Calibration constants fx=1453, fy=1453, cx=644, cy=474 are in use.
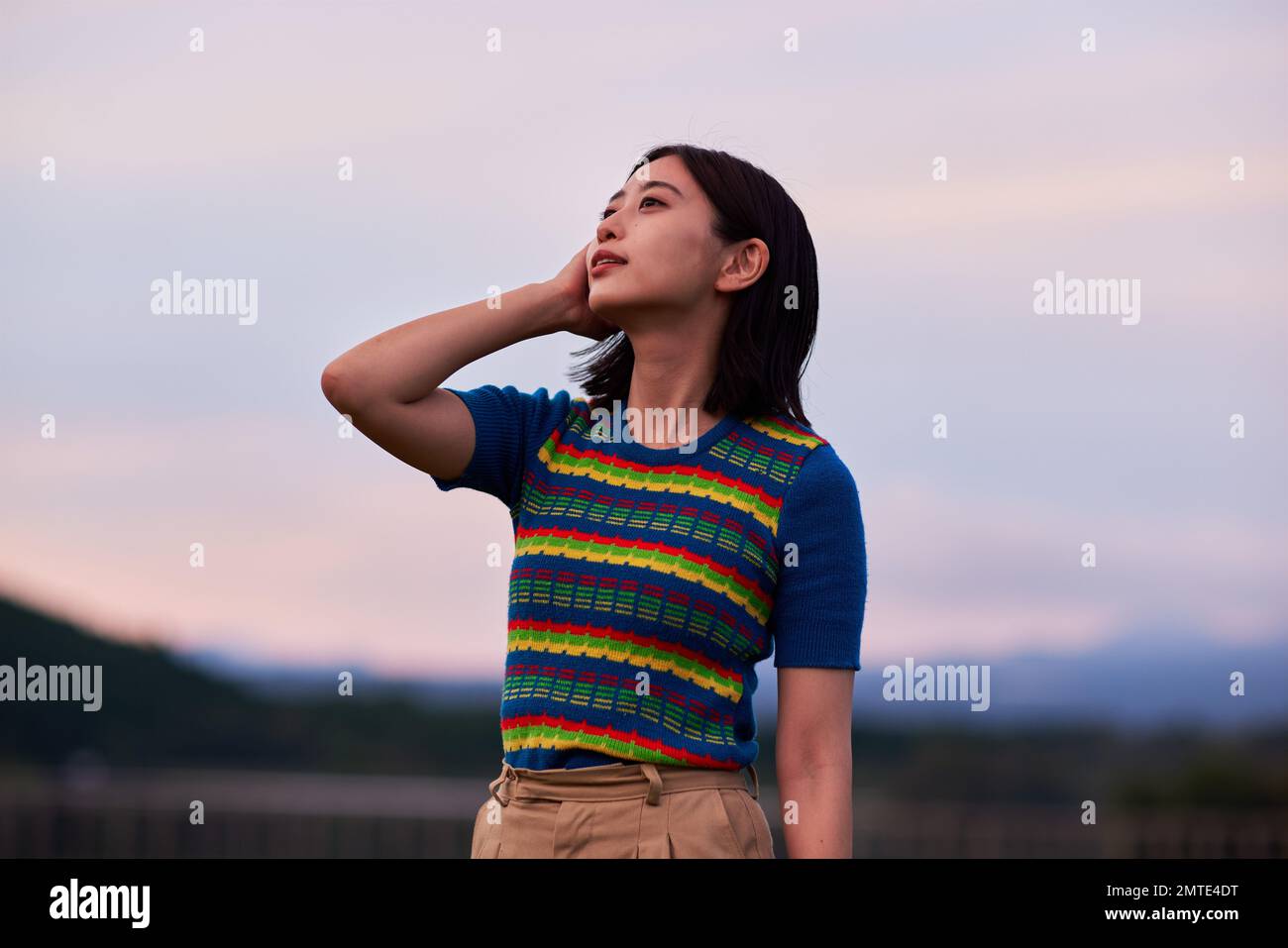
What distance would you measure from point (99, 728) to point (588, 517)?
36.4 meters

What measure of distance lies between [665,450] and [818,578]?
16.6 inches

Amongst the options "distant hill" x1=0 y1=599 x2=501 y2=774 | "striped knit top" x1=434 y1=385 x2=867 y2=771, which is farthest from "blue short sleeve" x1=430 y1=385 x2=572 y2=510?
"distant hill" x1=0 y1=599 x2=501 y2=774

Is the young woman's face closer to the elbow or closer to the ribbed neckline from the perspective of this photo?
the ribbed neckline

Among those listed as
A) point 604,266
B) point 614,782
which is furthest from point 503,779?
point 604,266

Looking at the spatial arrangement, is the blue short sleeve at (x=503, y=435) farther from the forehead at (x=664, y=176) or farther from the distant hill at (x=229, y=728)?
the distant hill at (x=229, y=728)

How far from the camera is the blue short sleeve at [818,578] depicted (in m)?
2.87

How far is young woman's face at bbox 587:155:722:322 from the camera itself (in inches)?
118

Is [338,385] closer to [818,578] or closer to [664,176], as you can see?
[664,176]

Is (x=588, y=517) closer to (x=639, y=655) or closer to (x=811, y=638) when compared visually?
(x=639, y=655)

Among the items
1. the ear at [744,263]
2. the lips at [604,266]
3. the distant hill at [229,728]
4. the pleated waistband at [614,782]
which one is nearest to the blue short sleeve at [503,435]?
the lips at [604,266]

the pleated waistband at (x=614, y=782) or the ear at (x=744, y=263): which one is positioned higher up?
the ear at (x=744, y=263)
